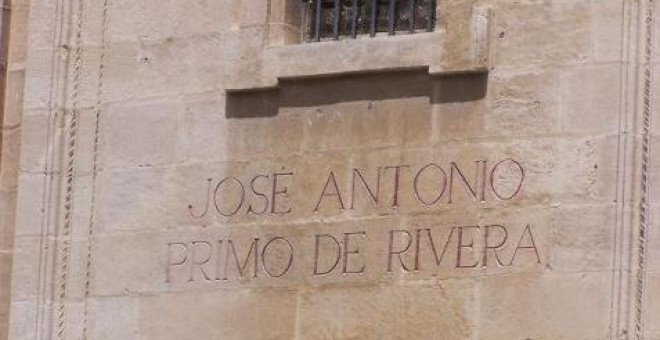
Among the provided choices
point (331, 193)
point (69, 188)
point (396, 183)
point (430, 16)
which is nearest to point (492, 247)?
point (396, 183)

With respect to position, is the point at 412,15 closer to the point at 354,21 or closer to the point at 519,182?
the point at 354,21

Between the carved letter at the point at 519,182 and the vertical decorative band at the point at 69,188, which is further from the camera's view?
the vertical decorative band at the point at 69,188

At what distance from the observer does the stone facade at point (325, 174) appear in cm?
1571

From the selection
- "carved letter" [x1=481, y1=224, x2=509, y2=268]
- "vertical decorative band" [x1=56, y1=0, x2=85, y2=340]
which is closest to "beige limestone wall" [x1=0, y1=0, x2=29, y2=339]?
"vertical decorative band" [x1=56, y1=0, x2=85, y2=340]

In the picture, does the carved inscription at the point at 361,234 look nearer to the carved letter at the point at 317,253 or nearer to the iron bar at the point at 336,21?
the carved letter at the point at 317,253

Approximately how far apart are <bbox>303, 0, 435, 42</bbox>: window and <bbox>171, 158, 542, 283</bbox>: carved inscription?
83 cm

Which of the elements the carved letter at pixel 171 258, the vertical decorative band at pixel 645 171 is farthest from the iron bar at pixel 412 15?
the carved letter at pixel 171 258

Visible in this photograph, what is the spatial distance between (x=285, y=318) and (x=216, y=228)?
73 cm

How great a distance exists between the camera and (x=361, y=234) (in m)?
16.4

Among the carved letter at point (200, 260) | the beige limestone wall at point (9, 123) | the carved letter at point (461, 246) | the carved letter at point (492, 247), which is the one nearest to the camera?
the carved letter at point (492, 247)

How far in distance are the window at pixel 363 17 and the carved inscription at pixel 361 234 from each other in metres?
0.83

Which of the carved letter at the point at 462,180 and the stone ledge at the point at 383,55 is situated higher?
the stone ledge at the point at 383,55

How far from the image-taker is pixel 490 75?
16156 mm

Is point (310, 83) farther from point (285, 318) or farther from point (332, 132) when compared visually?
point (285, 318)
